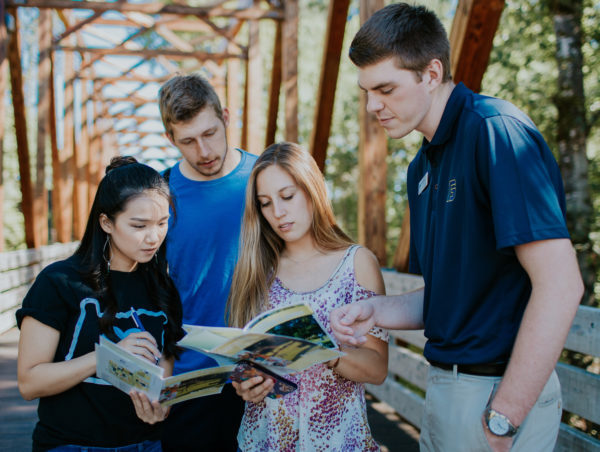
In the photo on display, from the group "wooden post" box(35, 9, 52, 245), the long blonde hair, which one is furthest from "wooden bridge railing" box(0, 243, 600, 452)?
the long blonde hair

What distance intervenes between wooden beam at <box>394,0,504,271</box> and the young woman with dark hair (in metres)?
1.66

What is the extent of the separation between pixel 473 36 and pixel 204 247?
5.43 feet

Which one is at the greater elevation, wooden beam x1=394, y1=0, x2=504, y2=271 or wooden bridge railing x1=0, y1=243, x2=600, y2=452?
wooden beam x1=394, y1=0, x2=504, y2=271

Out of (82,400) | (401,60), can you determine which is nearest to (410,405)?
(82,400)

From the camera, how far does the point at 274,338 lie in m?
1.42

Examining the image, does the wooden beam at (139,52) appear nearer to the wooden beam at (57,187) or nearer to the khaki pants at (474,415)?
the wooden beam at (57,187)

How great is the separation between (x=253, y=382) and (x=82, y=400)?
54cm

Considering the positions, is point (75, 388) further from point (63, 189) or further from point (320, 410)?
point (63, 189)

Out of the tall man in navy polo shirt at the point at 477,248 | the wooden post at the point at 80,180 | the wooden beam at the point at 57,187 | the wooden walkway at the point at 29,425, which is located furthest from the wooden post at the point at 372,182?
the wooden post at the point at 80,180

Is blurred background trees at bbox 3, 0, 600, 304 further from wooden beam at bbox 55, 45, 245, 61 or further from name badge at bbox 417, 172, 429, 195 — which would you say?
wooden beam at bbox 55, 45, 245, 61

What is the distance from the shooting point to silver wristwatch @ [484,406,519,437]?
1.27 metres

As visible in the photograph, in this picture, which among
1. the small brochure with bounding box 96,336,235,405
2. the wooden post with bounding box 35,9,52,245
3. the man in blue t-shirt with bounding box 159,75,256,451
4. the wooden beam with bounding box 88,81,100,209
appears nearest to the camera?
the small brochure with bounding box 96,336,235,405

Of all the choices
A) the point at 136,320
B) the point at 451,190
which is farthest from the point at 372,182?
the point at 451,190

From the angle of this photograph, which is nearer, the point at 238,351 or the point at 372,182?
the point at 238,351
